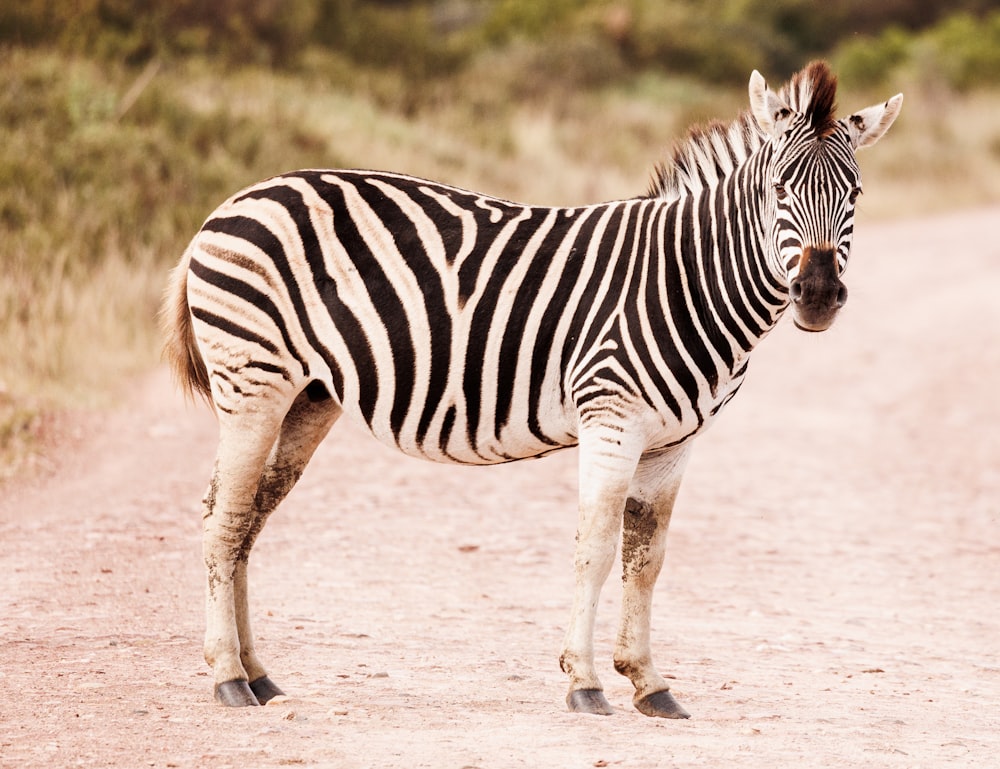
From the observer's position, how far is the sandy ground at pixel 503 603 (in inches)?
179

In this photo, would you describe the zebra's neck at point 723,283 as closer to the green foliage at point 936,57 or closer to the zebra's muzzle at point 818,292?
the zebra's muzzle at point 818,292

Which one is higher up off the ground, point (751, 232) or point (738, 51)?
point (738, 51)

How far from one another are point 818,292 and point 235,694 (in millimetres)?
2424

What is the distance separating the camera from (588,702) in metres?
4.89

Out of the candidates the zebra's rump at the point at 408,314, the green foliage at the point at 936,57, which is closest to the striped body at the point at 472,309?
the zebra's rump at the point at 408,314

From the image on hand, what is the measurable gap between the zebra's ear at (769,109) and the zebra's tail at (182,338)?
2.21 meters

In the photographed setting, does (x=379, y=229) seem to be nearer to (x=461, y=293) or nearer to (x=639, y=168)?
(x=461, y=293)

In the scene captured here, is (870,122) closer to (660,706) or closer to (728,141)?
(728,141)

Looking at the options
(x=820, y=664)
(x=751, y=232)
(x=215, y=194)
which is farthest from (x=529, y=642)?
(x=215, y=194)

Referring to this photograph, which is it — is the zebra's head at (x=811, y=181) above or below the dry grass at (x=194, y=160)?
below

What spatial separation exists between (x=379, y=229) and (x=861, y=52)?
3267 centimetres

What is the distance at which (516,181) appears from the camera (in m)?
19.0

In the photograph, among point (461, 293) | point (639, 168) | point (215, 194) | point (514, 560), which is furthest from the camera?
point (639, 168)

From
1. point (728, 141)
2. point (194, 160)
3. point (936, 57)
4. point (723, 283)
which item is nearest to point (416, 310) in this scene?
point (723, 283)
